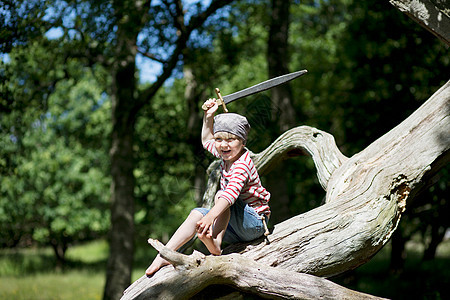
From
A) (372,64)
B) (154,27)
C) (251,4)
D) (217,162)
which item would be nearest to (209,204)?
(217,162)

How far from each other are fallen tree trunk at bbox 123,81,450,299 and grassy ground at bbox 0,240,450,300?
4.04 meters

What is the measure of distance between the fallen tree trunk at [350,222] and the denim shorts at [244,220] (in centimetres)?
13

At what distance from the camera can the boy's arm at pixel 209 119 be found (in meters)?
3.77

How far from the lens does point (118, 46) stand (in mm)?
8117

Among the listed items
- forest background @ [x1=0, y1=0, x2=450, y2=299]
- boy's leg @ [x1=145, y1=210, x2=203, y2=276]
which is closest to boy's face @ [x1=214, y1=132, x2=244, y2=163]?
boy's leg @ [x1=145, y1=210, x2=203, y2=276]

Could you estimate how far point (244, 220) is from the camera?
3.58 m

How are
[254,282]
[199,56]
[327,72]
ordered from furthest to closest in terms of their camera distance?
[327,72]
[199,56]
[254,282]

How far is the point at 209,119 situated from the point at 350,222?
1.39m

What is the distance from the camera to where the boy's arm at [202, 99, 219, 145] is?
3.77m

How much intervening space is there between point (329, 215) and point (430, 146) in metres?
1.06

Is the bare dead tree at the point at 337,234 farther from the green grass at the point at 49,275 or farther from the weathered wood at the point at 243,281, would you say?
the green grass at the point at 49,275

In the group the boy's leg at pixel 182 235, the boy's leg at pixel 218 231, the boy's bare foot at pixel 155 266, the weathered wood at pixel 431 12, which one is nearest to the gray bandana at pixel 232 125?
the boy's leg at pixel 218 231

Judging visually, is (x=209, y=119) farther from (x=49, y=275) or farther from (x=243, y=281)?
(x=49, y=275)

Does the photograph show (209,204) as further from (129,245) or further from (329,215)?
(129,245)
